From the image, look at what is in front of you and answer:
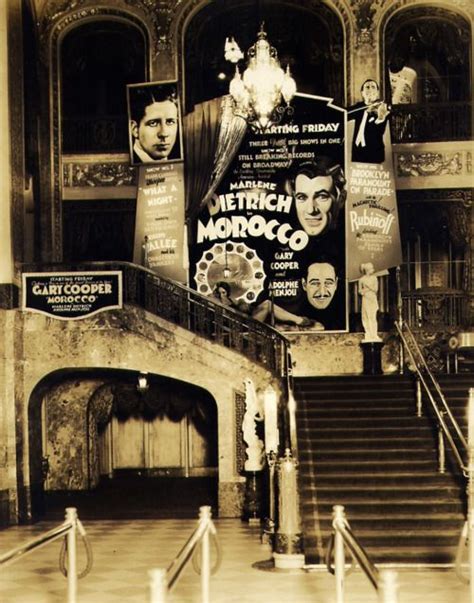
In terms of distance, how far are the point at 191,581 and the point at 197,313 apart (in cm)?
808

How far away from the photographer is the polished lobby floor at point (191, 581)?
11.1 metres

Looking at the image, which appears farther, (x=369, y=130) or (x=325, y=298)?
(x=369, y=130)

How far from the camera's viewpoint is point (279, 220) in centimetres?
2142

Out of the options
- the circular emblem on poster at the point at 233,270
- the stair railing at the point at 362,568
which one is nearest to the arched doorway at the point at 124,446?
the circular emblem on poster at the point at 233,270

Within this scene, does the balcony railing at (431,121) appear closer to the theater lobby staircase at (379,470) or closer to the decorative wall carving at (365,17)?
the decorative wall carving at (365,17)

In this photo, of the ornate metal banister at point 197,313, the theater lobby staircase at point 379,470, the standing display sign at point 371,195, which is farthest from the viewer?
the standing display sign at point 371,195

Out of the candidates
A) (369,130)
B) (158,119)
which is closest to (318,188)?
(369,130)

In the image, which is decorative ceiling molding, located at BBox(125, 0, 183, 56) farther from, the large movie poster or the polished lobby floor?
the polished lobby floor

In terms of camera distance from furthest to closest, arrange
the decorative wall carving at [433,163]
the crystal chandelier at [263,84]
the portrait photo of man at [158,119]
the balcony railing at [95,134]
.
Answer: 1. the balcony railing at [95,134]
2. the decorative wall carving at [433,163]
3. the portrait photo of man at [158,119]
4. the crystal chandelier at [263,84]

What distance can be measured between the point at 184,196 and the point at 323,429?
256 inches

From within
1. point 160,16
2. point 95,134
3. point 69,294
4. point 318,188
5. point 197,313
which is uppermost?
point 160,16

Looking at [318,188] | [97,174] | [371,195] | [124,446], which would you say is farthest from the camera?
[124,446]

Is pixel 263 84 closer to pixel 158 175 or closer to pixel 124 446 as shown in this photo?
pixel 158 175

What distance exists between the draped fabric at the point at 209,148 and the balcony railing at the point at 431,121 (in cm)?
292
